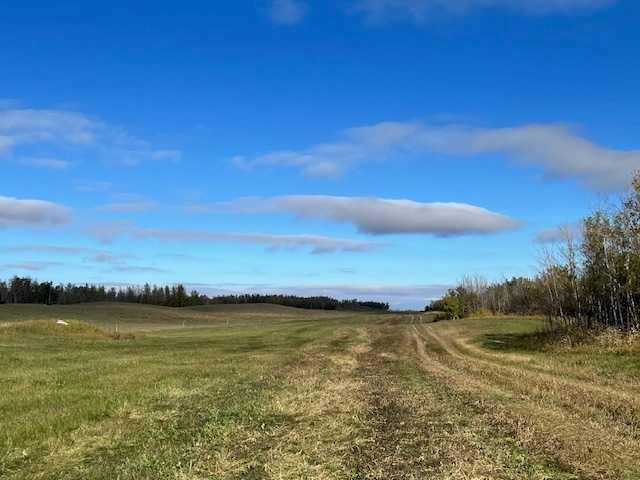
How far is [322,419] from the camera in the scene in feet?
47.4

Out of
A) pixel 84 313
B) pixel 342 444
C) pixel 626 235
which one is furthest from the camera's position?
pixel 84 313

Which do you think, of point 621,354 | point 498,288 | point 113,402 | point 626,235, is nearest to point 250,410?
point 113,402

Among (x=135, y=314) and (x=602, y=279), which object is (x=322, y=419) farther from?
(x=135, y=314)

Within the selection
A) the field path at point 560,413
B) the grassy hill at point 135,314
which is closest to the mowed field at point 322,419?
the field path at point 560,413

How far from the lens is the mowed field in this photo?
1017 cm

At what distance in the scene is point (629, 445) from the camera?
36.2 feet

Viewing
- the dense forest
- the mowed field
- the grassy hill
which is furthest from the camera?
the grassy hill

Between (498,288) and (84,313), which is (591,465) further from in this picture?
(498,288)

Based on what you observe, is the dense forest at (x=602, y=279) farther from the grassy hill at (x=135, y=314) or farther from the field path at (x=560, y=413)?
the grassy hill at (x=135, y=314)

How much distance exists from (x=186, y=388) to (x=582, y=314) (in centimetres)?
2954

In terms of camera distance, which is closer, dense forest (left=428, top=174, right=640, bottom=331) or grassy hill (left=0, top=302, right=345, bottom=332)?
dense forest (left=428, top=174, right=640, bottom=331)

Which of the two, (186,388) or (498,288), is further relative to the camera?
(498,288)

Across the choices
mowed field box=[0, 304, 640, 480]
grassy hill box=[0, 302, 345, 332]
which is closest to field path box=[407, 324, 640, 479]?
mowed field box=[0, 304, 640, 480]

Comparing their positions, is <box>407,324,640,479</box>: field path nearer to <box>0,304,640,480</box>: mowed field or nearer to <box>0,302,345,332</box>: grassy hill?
<box>0,304,640,480</box>: mowed field
